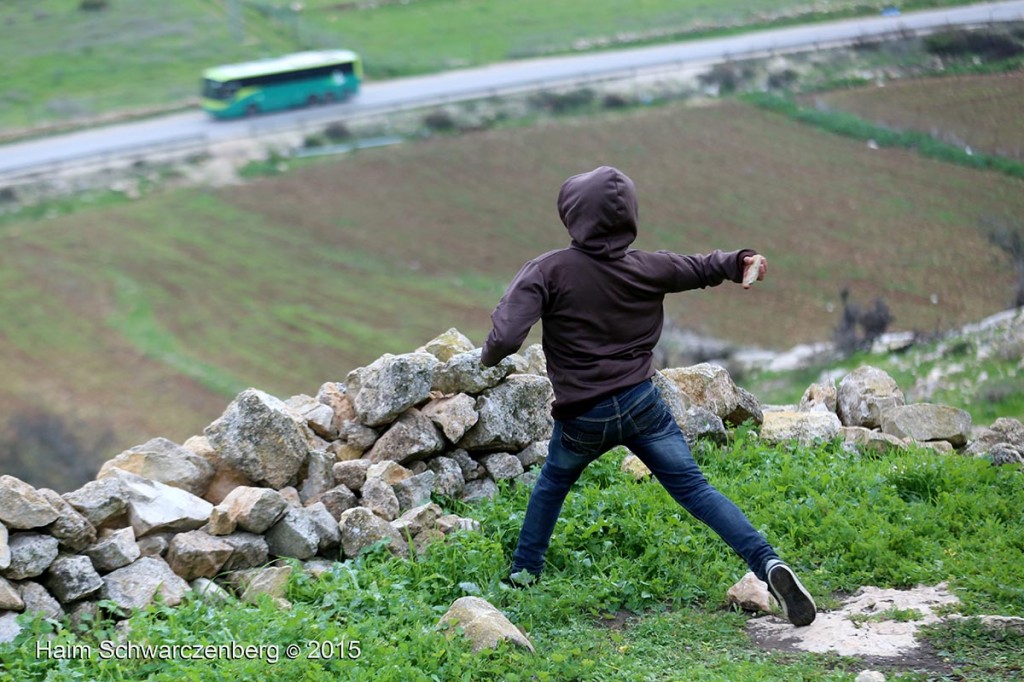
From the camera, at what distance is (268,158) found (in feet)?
110

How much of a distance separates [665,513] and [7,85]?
4076 cm

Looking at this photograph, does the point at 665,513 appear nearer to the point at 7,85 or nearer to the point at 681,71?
the point at 681,71

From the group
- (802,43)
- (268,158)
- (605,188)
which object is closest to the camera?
(605,188)

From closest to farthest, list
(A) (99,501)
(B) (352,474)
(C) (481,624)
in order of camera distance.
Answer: (C) (481,624) → (A) (99,501) → (B) (352,474)

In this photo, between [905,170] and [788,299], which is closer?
[905,170]

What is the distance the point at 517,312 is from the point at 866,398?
3416 millimetres

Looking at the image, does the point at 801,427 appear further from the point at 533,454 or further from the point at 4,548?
the point at 4,548

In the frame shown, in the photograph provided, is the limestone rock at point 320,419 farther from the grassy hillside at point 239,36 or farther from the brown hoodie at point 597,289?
the grassy hillside at point 239,36

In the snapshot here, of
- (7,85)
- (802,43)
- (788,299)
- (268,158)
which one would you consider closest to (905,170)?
(788,299)

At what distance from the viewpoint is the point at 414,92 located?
38969mm

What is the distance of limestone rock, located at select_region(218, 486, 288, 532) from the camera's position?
16.3 ft

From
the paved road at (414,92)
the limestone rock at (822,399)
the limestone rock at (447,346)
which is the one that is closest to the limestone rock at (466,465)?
the limestone rock at (447,346)

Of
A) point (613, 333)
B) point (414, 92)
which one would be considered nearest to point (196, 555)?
point (613, 333)

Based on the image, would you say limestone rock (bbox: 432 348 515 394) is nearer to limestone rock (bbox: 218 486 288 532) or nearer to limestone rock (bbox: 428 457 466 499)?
limestone rock (bbox: 428 457 466 499)
